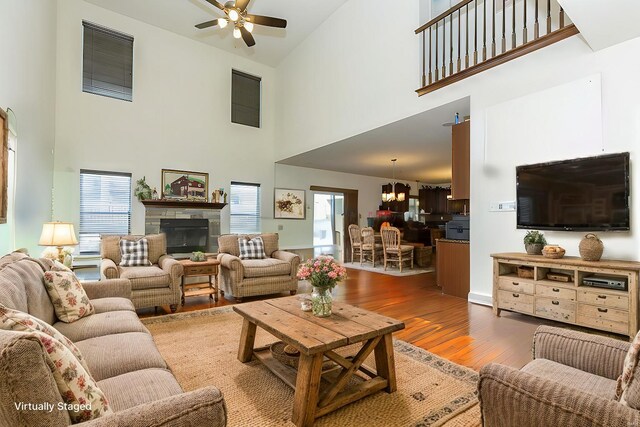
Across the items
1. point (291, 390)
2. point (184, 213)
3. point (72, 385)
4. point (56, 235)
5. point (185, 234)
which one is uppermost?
point (184, 213)

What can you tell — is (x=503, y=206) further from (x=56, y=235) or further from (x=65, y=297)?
(x=56, y=235)

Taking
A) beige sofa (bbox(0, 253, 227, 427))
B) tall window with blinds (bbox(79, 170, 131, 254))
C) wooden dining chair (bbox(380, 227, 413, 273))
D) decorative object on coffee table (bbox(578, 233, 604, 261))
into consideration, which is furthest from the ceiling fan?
decorative object on coffee table (bbox(578, 233, 604, 261))

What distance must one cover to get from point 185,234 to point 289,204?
2.67 meters

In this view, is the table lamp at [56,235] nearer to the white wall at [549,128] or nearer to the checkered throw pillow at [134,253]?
the checkered throw pillow at [134,253]

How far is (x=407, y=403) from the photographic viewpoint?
6.32 feet

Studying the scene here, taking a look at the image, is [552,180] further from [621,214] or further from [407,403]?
[407,403]

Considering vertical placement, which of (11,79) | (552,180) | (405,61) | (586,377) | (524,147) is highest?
(405,61)

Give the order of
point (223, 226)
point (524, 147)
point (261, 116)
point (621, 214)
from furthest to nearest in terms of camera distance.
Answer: point (261, 116) → point (223, 226) → point (524, 147) → point (621, 214)

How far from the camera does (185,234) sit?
652cm

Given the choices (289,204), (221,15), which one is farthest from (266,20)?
(289,204)

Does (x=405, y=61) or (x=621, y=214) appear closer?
(x=621, y=214)

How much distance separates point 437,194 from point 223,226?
791cm

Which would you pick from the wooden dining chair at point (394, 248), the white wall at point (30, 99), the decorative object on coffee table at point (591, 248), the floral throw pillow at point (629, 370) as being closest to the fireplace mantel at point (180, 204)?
the white wall at point (30, 99)

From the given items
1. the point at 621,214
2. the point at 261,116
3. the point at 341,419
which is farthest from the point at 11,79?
the point at 621,214
